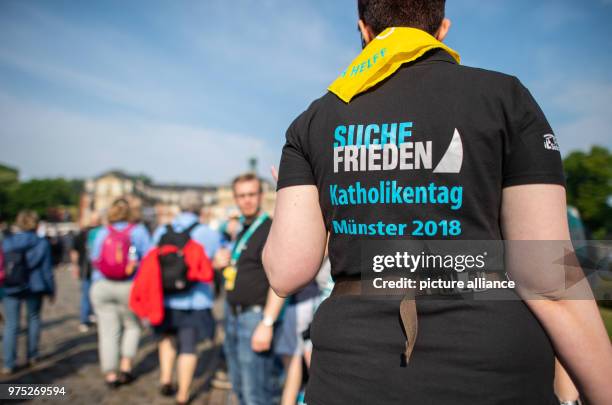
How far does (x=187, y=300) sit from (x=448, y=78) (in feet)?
14.0

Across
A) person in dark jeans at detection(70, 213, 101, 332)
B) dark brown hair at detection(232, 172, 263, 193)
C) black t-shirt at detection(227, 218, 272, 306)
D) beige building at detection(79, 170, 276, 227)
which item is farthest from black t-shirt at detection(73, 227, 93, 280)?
beige building at detection(79, 170, 276, 227)

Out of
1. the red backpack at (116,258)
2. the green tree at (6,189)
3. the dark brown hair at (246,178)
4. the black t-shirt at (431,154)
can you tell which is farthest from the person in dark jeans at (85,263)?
the green tree at (6,189)

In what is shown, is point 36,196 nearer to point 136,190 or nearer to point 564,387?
point 136,190

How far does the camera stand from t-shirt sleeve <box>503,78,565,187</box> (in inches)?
47.2

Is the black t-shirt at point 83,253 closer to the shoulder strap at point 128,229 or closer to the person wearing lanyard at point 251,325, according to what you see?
the shoulder strap at point 128,229

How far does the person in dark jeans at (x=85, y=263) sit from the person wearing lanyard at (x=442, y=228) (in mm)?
7934

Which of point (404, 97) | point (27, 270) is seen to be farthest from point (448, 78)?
point (27, 270)

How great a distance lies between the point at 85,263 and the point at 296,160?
28.1 ft

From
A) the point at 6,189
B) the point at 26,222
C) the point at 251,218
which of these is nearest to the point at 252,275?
the point at 251,218

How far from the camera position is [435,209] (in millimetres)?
1254

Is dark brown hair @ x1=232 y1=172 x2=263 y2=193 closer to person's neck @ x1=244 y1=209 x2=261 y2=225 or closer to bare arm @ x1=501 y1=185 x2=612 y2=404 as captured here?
person's neck @ x1=244 y1=209 x2=261 y2=225

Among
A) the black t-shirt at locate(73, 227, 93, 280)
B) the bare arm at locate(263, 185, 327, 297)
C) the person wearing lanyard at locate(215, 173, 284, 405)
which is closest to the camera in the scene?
the bare arm at locate(263, 185, 327, 297)

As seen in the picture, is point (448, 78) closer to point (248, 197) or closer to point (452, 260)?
point (452, 260)

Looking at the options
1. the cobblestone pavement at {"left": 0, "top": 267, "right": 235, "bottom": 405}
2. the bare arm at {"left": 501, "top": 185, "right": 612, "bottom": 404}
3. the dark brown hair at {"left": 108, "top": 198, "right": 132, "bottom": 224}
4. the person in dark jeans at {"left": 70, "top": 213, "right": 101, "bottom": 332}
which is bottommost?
the cobblestone pavement at {"left": 0, "top": 267, "right": 235, "bottom": 405}
